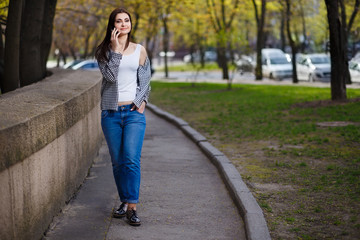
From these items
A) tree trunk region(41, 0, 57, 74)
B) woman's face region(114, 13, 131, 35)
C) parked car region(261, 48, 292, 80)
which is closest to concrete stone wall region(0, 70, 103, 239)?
woman's face region(114, 13, 131, 35)

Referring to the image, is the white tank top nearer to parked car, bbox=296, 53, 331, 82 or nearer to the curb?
the curb

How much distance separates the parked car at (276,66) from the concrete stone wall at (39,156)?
89.9 ft

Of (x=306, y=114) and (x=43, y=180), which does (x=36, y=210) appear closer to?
(x=43, y=180)

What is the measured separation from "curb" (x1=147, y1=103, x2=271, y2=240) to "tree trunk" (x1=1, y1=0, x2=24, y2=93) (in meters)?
3.26

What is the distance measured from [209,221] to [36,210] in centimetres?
179

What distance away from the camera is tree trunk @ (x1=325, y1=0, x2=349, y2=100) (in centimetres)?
1543

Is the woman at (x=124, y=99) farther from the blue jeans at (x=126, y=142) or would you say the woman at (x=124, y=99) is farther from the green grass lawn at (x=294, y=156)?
the green grass lawn at (x=294, y=156)

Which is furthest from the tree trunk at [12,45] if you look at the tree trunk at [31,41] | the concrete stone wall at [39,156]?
the concrete stone wall at [39,156]

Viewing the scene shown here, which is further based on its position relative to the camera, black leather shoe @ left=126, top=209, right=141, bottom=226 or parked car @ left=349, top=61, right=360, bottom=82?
parked car @ left=349, top=61, right=360, bottom=82

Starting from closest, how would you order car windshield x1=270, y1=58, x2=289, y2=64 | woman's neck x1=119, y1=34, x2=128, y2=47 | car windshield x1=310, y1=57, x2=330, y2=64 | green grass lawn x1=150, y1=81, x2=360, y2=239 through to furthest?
woman's neck x1=119, y1=34, x2=128, y2=47 < green grass lawn x1=150, y1=81, x2=360, y2=239 < car windshield x1=310, y1=57, x2=330, y2=64 < car windshield x1=270, y1=58, x2=289, y2=64

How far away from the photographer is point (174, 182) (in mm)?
7605

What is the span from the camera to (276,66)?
34812mm

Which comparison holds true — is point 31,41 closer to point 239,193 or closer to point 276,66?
point 239,193

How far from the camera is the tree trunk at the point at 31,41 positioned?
10836 mm
